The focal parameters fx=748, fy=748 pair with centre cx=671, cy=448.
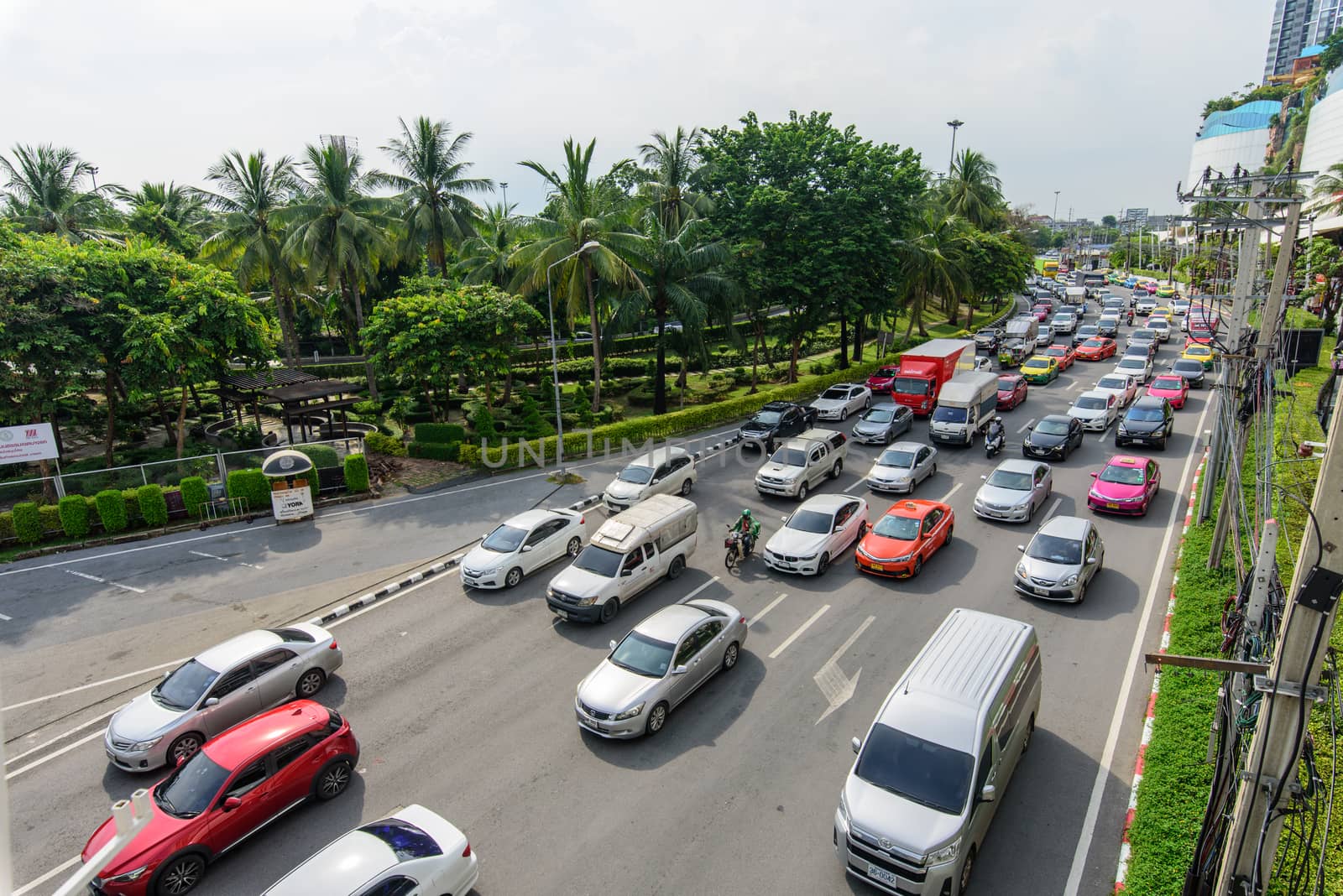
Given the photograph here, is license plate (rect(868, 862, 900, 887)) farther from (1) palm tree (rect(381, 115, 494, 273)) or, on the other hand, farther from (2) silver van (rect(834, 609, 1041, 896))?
(1) palm tree (rect(381, 115, 494, 273))

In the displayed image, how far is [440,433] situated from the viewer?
98.9 feet

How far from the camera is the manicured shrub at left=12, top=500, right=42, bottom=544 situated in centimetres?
2222

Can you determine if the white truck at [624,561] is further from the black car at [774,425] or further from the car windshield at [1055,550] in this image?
the black car at [774,425]

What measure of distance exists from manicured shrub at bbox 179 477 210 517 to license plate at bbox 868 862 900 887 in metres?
23.3

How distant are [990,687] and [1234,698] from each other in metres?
2.88

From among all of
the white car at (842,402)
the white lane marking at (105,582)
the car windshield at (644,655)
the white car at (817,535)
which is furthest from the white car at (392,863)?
the white car at (842,402)

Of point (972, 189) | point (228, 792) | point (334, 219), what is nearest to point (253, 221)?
point (334, 219)

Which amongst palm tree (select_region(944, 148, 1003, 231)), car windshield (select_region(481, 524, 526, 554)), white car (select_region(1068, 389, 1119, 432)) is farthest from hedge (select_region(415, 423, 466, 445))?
palm tree (select_region(944, 148, 1003, 231))

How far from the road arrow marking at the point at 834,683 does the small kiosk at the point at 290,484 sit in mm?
17906

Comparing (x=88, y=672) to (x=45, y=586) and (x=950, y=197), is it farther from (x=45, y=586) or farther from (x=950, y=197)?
(x=950, y=197)

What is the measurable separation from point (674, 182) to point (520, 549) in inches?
1031

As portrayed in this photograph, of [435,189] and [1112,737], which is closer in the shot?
[1112,737]

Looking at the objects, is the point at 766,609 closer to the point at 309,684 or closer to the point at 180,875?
the point at 309,684

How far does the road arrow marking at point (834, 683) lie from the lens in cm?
1395
